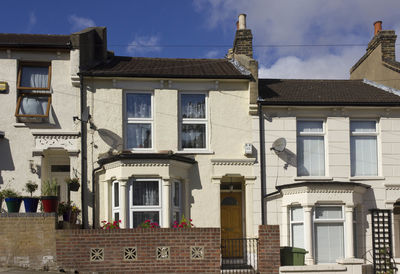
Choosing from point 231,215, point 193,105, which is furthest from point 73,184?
point 231,215

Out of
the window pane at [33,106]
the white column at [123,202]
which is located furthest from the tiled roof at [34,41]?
the white column at [123,202]

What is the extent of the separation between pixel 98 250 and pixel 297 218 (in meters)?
6.66

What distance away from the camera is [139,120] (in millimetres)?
16891

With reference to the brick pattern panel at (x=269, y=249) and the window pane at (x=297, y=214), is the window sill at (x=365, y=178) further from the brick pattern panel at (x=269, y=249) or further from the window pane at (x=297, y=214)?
the brick pattern panel at (x=269, y=249)

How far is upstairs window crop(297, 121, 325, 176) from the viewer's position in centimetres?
1745

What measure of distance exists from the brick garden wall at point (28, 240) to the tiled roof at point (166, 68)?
533 centimetres

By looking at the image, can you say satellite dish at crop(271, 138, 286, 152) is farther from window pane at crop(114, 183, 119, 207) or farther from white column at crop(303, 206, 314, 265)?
window pane at crop(114, 183, 119, 207)


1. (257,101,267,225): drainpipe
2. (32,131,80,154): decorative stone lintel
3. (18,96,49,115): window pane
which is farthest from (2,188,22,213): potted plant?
(257,101,267,225): drainpipe

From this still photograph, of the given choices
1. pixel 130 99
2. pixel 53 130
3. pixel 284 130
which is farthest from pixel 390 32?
pixel 53 130

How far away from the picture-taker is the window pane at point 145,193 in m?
15.5

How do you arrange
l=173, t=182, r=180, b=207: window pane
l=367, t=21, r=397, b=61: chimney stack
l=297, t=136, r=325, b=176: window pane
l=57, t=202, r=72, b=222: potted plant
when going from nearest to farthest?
1. l=57, t=202, r=72, b=222: potted plant
2. l=173, t=182, r=180, b=207: window pane
3. l=297, t=136, r=325, b=176: window pane
4. l=367, t=21, r=397, b=61: chimney stack

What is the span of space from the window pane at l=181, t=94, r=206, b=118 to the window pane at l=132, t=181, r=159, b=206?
113 inches

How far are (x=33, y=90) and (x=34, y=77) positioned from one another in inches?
19.5

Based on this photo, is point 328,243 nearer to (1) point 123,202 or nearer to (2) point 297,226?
(2) point 297,226
